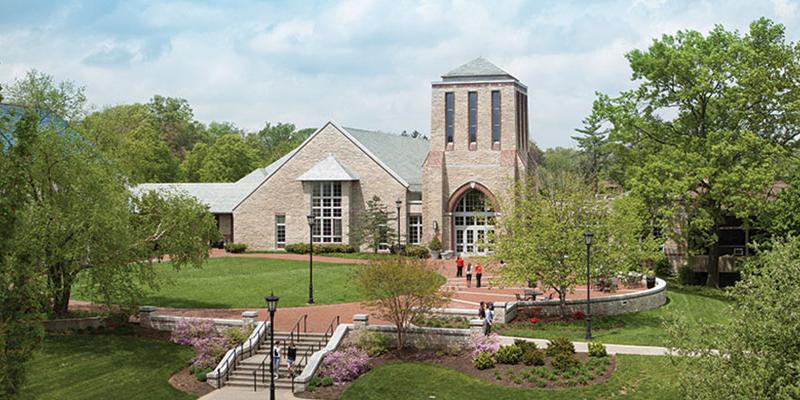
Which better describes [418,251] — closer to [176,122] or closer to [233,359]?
[233,359]

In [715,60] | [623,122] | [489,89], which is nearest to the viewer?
[715,60]

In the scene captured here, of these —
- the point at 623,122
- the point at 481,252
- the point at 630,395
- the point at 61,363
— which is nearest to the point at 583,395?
the point at 630,395

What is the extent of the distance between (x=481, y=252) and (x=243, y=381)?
1120 inches

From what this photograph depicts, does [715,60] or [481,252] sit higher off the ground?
[715,60]

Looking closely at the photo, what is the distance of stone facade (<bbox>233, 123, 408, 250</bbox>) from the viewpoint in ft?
181

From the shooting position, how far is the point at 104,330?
99.7 feet

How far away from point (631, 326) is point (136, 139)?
51826mm

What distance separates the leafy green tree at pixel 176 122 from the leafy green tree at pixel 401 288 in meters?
82.8

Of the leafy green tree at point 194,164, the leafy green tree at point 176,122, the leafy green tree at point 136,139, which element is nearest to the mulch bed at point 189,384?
the leafy green tree at point 136,139

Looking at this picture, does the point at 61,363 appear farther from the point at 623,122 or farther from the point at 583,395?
the point at 623,122

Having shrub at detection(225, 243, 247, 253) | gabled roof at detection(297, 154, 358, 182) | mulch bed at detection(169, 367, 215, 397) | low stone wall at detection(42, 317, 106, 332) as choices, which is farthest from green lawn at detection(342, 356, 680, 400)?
shrub at detection(225, 243, 247, 253)

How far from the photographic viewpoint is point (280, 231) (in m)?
57.5

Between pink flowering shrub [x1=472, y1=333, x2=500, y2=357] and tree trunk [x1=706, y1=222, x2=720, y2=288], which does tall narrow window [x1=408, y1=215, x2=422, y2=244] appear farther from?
pink flowering shrub [x1=472, y1=333, x2=500, y2=357]

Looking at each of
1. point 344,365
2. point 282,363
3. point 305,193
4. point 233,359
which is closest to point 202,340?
point 233,359
